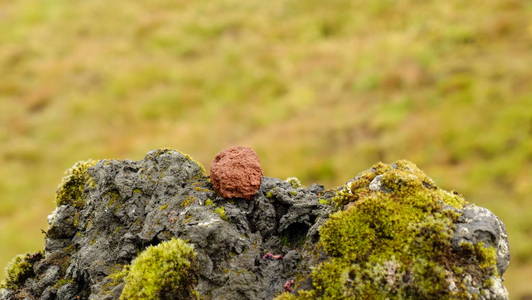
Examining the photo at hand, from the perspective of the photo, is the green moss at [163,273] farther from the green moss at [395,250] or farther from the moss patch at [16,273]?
the moss patch at [16,273]

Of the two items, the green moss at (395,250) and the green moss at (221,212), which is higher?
the green moss at (221,212)


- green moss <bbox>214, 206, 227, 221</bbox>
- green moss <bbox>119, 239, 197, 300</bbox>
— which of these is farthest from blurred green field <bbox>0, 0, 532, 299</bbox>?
green moss <bbox>119, 239, 197, 300</bbox>

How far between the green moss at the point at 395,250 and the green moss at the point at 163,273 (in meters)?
0.87

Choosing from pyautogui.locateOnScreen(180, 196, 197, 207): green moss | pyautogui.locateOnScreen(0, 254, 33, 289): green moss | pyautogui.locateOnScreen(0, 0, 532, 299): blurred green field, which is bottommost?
pyautogui.locateOnScreen(0, 254, 33, 289): green moss

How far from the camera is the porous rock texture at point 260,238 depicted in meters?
3.70

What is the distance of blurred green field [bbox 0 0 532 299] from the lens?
13.6 m

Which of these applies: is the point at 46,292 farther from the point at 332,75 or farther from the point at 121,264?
the point at 332,75

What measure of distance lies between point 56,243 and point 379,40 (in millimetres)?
16789

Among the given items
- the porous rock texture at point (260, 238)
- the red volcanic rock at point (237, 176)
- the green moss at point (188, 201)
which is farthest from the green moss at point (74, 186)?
the red volcanic rock at point (237, 176)

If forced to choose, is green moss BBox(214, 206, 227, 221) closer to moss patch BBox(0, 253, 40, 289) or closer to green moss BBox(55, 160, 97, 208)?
green moss BBox(55, 160, 97, 208)

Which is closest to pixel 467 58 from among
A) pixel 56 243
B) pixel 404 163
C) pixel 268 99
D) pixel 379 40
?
pixel 379 40

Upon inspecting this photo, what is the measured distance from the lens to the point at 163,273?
3.88 meters

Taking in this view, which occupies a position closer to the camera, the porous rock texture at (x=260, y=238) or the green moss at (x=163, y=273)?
the porous rock texture at (x=260, y=238)

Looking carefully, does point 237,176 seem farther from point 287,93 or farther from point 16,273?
point 287,93
